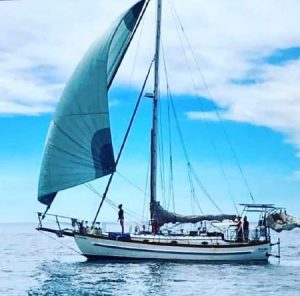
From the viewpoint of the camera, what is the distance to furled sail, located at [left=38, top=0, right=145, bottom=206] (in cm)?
3381

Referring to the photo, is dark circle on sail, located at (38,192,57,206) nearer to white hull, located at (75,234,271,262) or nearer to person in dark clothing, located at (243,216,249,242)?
white hull, located at (75,234,271,262)

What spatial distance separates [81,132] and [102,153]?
1428 mm

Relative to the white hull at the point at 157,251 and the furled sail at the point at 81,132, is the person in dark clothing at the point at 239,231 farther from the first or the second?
the furled sail at the point at 81,132

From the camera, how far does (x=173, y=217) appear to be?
34.7 meters

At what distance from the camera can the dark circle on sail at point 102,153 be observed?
34250mm

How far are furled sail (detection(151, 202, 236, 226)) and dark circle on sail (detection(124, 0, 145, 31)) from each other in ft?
29.8

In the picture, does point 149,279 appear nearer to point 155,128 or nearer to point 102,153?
point 102,153

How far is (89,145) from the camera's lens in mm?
33969

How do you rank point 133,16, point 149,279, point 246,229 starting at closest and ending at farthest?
point 149,279
point 246,229
point 133,16

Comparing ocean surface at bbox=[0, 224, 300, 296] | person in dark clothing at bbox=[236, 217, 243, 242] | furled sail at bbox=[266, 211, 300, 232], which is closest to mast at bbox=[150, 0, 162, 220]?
ocean surface at bbox=[0, 224, 300, 296]

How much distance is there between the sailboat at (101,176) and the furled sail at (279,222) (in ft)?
2.46

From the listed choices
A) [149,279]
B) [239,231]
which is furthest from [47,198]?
[239,231]

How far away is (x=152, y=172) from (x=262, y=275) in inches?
305

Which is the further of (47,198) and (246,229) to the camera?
(246,229)
